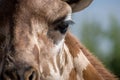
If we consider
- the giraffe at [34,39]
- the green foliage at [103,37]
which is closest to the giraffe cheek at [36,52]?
the giraffe at [34,39]

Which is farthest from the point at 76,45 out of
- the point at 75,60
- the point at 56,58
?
the point at 56,58

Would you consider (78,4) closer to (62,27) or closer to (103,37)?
(62,27)

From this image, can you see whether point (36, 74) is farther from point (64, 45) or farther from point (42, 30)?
point (64, 45)

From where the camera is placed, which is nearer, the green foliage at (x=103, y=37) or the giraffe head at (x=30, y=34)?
the giraffe head at (x=30, y=34)

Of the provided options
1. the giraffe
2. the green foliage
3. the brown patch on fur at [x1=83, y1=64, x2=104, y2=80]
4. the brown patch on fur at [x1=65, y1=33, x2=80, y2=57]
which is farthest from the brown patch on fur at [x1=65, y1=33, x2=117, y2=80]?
the green foliage

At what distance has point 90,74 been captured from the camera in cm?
799

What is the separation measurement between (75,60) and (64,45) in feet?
1.09

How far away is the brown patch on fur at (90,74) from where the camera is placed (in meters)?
7.88

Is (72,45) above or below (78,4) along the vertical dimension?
below

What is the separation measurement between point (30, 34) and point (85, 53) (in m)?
1.74

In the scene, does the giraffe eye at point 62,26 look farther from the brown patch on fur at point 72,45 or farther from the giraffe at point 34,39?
the brown patch on fur at point 72,45

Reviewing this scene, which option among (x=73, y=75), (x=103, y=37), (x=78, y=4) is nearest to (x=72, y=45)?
(x=73, y=75)

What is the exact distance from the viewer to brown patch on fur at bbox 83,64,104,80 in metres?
7.88

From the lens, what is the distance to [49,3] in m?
7.00
